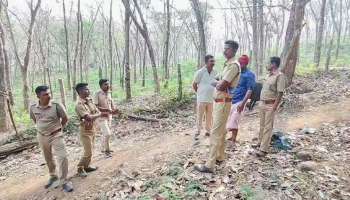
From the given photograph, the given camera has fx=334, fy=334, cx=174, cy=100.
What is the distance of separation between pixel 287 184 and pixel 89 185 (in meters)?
3.17

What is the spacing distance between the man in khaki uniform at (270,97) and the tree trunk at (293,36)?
18.3ft

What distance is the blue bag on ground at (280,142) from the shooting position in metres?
6.32

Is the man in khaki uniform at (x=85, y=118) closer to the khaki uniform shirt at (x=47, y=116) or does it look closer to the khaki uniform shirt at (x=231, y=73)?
the khaki uniform shirt at (x=47, y=116)

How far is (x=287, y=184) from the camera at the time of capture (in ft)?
16.0

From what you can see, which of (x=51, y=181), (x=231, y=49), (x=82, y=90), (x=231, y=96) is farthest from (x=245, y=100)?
(x=51, y=181)

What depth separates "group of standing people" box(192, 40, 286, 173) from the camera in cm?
485

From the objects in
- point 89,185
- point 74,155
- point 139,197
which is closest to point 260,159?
point 139,197

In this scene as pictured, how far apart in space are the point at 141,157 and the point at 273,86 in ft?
9.77

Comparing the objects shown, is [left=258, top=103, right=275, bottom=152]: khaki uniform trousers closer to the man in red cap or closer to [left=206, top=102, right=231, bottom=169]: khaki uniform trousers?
the man in red cap

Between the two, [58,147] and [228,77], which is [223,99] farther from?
[58,147]

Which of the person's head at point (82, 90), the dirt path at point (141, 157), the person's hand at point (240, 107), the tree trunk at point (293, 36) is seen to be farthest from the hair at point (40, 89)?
the tree trunk at point (293, 36)

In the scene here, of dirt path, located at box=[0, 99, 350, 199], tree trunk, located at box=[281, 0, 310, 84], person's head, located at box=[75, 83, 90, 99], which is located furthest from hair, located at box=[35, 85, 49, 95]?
tree trunk, located at box=[281, 0, 310, 84]

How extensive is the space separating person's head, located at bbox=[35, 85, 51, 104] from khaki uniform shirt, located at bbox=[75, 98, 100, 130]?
0.52 m

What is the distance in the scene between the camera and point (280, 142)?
21.0 feet
